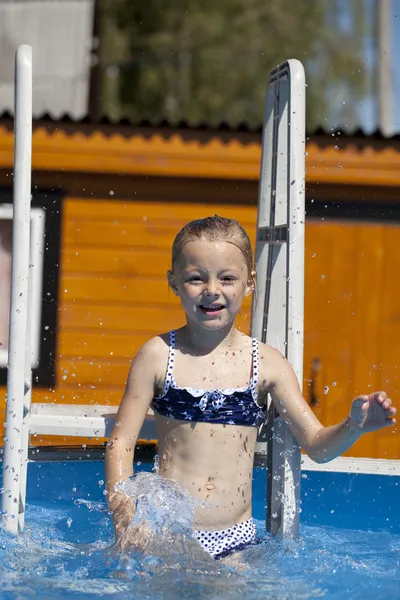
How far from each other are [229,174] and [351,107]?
2869cm

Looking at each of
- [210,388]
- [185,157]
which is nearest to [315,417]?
[210,388]

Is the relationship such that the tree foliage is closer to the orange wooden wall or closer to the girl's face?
the orange wooden wall

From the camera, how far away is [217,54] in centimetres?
2923

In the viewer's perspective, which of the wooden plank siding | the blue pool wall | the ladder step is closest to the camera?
the ladder step

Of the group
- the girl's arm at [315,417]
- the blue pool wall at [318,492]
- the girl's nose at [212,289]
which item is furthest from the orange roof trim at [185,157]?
the girl's nose at [212,289]

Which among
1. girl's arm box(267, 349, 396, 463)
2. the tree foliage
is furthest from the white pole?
the tree foliage

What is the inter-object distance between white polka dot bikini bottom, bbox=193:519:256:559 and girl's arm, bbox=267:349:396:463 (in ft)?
1.26

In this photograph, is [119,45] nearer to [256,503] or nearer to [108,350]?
[108,350]

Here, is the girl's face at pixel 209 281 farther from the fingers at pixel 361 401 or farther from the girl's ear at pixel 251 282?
the fingers at pixel 361 401

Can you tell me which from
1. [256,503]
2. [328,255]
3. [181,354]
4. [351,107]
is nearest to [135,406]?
[181,354]

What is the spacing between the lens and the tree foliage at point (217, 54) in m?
28.4

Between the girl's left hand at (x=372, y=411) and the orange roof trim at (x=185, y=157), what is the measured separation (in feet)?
15.3

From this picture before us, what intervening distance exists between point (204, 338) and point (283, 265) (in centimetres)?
49

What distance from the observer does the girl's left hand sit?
3.02 meters
